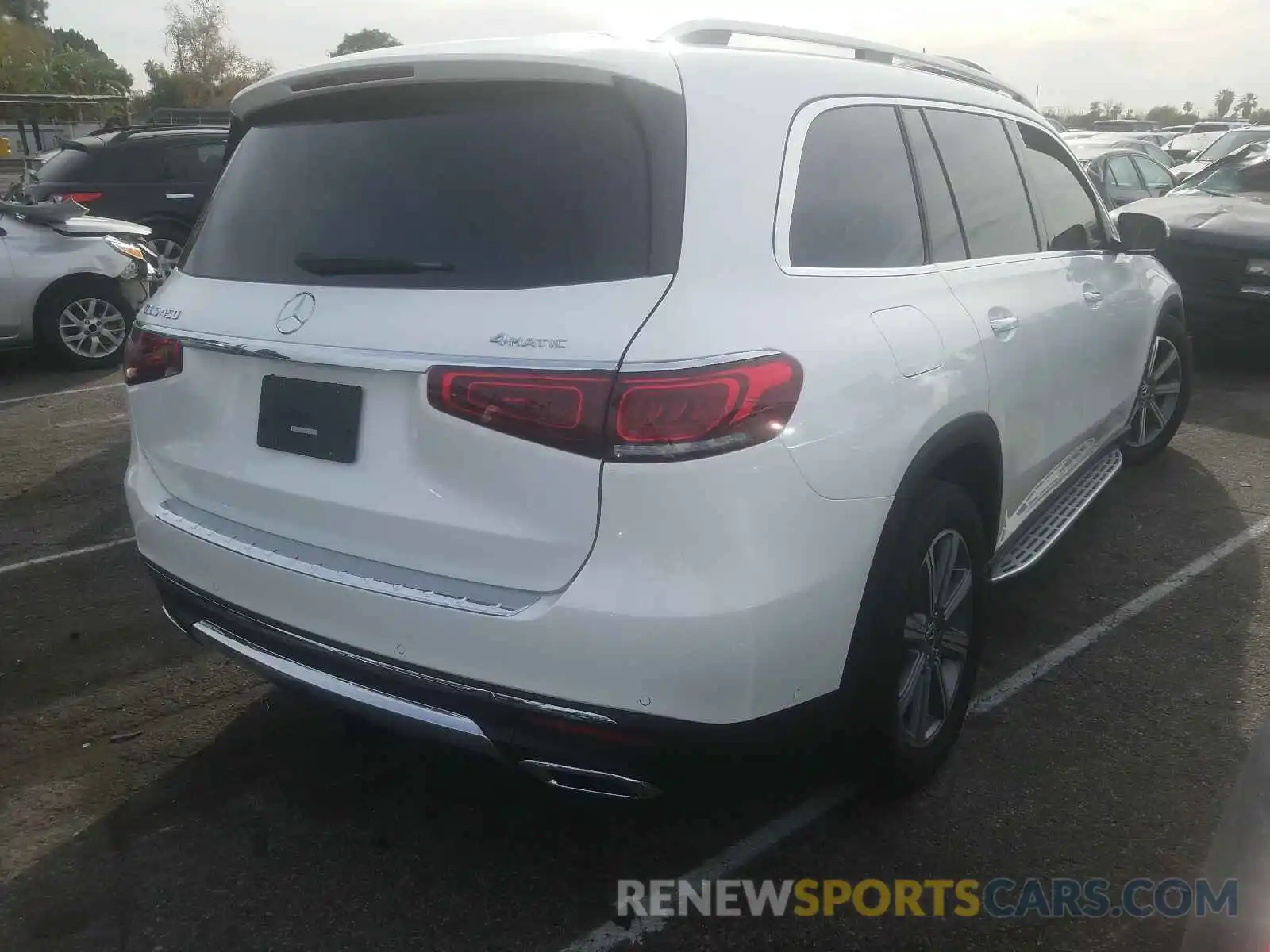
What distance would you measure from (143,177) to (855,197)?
1170cm

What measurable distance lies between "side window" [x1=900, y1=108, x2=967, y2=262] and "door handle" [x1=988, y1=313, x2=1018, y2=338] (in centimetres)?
20

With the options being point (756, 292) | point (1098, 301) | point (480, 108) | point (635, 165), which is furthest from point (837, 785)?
point (1098, 301)

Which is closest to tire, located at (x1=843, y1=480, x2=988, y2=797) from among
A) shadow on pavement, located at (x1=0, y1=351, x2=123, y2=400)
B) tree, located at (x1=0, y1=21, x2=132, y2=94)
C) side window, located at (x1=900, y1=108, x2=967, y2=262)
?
side window, located at (x1=900, y1=108, x2=967, y2=262)

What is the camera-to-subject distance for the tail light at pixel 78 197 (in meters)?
11.8

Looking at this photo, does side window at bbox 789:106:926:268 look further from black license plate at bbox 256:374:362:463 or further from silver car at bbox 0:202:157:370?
silver car at bbox 0:202:157:370

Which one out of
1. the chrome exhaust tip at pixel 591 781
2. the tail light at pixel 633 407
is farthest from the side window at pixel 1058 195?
the chrome exhaust tip at pixel 591 781

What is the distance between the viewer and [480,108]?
2.45 meters

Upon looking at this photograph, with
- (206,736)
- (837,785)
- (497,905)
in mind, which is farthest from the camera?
(206,736)

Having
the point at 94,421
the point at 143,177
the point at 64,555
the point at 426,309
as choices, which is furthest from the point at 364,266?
the point at 143,177

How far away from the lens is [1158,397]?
19.4ft

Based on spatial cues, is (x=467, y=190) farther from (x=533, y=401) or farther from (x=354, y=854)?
(x=354, y=854)

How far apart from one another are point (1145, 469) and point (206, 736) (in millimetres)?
4903

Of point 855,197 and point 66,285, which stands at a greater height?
point 855,197

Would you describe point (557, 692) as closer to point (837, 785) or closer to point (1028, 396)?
point (837, 785)
